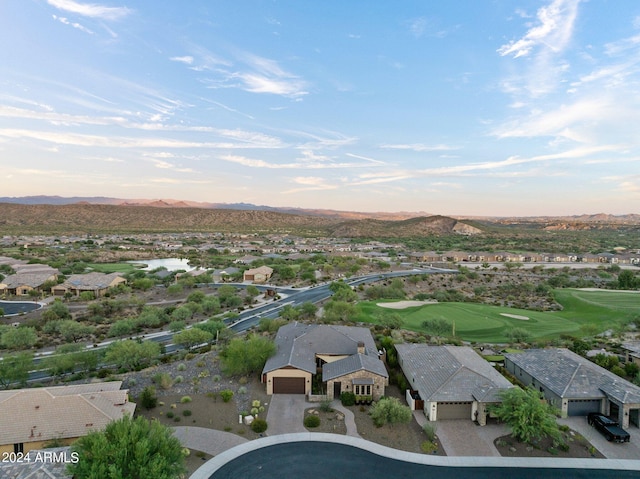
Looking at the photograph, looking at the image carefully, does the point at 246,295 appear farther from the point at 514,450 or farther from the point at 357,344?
the point at 514,450

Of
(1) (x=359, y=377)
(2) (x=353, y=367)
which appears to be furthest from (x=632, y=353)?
(2) (x=353, y=367)

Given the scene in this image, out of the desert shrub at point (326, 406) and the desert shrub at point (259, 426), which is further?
the desert shrub at point (326, 406)

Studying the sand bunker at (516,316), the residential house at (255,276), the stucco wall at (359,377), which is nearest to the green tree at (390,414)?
the stucco wall at (359,377)

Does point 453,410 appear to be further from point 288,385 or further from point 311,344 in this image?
point 311,344

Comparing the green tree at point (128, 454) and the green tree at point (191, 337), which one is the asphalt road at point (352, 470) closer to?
the green tree at point (128, 454)

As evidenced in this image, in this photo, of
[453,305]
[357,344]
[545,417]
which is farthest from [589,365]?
[453,305]

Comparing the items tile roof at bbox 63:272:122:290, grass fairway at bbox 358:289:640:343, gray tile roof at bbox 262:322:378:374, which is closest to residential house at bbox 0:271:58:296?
tile roof at bbox 63:272:122:290

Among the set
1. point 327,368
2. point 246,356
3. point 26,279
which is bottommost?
point 26,279
